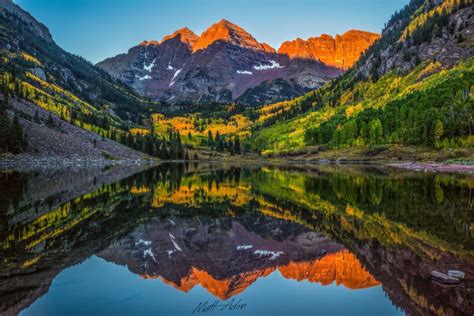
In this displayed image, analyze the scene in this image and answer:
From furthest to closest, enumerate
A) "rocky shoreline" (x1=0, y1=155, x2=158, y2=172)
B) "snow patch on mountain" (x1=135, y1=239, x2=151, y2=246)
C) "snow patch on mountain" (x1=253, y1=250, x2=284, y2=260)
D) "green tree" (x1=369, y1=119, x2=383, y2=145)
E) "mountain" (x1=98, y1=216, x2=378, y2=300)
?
1. "green tree" (x1=369, y1=119, x2=383, y2=145)
2. "rocky shoreline" (x1=0, y1=155, x2=158, y2=172)
3. "snow patch on mountain" (x1=135, y1=239, x2=151, y2=246)
4. "snow patch on mountain" (x1=253, y1=250, x2=284, y2=260)
5. "mountain" (x1=98, y1=216, x2=378, y2=300)

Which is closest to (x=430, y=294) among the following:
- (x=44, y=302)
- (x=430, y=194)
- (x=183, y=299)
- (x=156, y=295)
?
(x=183, y=299)

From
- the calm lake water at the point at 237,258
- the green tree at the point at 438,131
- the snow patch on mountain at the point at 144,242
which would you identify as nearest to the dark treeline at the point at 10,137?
the calm lake water at the point at 237,258

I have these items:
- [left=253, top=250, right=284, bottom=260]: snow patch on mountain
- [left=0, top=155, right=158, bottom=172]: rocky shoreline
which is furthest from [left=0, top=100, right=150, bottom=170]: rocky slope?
[left=253, top=250, right=284, bottom=260]: snow patch on mountain

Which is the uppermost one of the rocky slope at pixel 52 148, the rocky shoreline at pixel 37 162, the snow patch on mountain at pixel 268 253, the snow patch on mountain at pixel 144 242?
the rocky slope at pixel 52 148

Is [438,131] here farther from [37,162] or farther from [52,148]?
[52,148]

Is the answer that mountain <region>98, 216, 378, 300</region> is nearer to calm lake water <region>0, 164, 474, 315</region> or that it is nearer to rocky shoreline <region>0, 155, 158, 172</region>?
calm lake water <region>0, 164, 474, 315</region>

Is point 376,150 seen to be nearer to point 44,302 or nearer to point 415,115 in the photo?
point 415,115

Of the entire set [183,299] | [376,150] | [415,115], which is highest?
[415,115]

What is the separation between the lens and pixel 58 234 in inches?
1040

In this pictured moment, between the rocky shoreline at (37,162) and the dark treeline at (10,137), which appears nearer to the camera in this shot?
the rocky shoreline at (37,162)

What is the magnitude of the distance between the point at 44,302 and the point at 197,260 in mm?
8540

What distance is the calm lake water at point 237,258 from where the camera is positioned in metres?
15.1

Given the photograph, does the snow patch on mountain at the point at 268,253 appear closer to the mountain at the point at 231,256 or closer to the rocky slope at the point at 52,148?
the mountain at the point at 231,256

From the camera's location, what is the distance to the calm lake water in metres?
15.1
